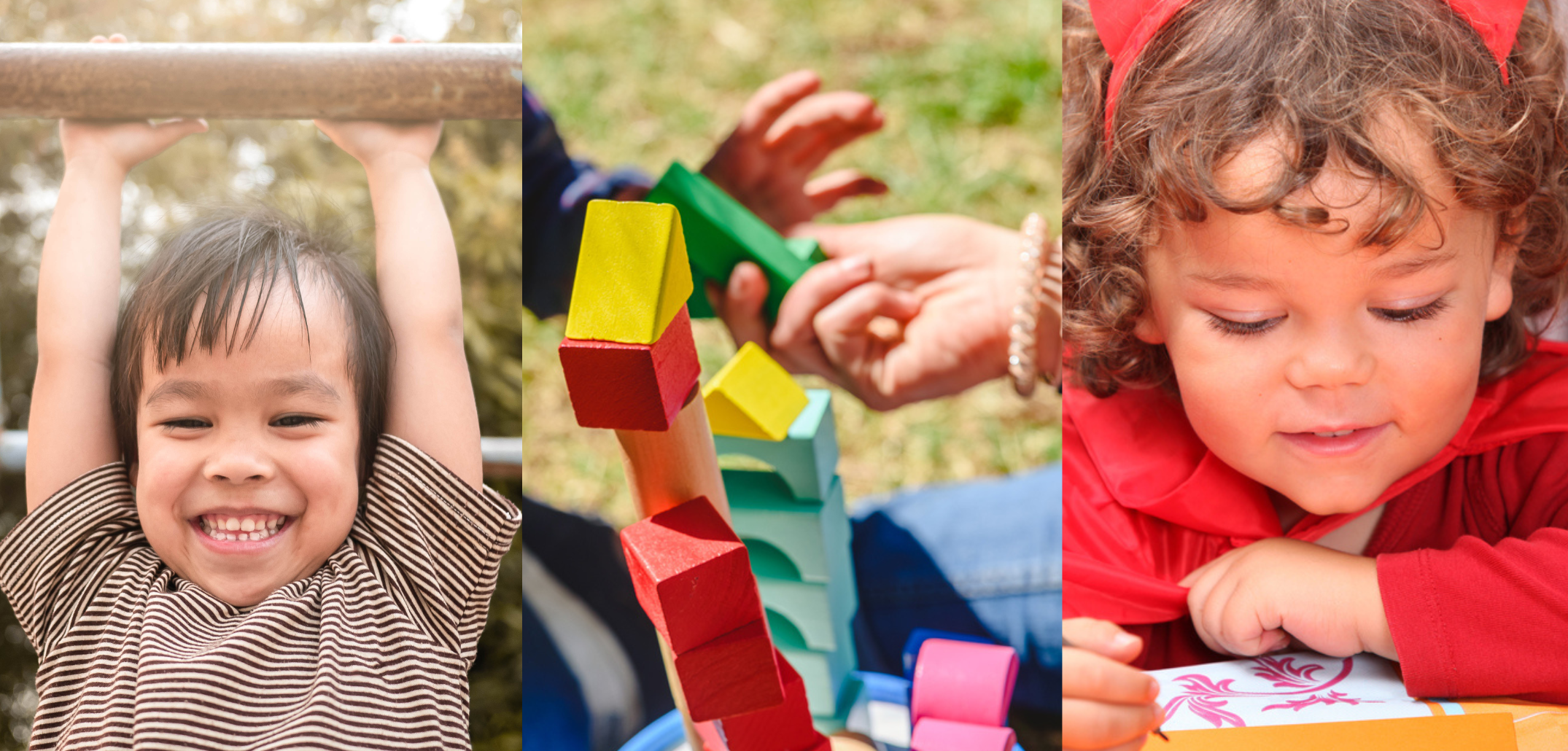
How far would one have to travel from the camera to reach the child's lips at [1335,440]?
700 millimetres

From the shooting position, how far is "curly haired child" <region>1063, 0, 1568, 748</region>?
0.64 meters

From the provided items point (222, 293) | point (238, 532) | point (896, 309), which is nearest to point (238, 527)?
point (238, 532)

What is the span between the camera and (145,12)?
833mm

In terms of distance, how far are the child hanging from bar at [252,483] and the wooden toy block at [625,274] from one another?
0.22 meters

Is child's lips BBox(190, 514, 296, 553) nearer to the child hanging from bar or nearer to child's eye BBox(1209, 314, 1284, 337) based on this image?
the child hanging from bar

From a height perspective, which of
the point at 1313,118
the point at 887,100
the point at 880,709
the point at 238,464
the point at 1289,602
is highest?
the point at 887,100

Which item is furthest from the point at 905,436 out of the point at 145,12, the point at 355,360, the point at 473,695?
the point at 145,12

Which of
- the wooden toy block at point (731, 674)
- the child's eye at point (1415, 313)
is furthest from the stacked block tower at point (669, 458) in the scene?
the child's eye at point (1415, 313)

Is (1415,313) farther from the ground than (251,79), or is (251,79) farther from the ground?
(251,79)

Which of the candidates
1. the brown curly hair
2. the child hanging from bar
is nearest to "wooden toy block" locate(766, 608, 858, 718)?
the child hanging from bar

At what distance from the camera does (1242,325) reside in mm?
680

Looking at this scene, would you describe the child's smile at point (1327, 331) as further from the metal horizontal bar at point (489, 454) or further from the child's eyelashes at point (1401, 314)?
the metal horizontal bar at point (489, 454)

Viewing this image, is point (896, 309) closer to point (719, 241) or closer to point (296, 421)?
point (719, 241)

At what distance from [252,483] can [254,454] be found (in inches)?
0.8
